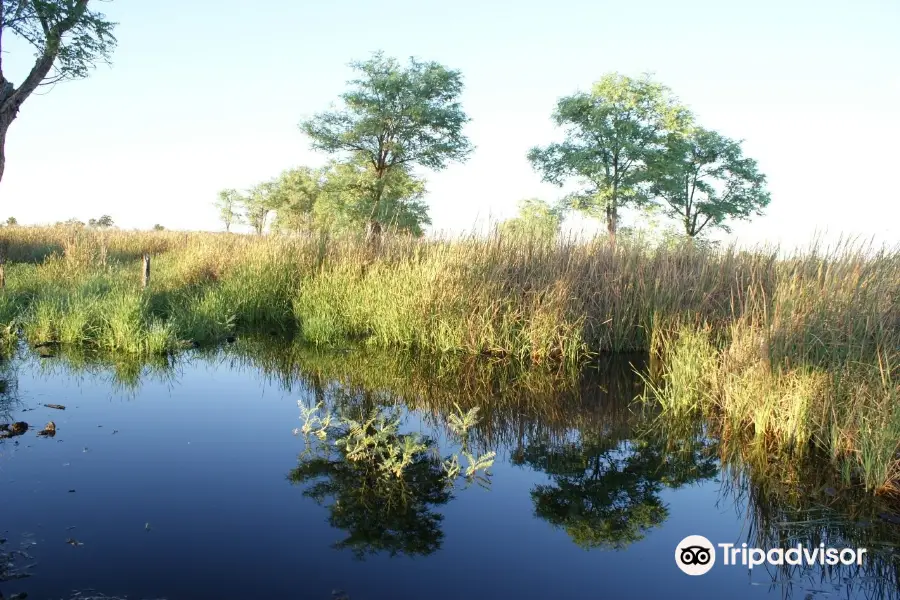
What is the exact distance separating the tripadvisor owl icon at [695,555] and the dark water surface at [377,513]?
6 centimetres

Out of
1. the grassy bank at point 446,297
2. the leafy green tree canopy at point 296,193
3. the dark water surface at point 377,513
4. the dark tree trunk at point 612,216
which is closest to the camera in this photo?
the dark water surface at point 377,513

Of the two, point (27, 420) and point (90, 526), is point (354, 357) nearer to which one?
point (27, 420)

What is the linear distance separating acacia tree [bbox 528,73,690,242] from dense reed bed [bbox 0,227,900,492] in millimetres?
22561

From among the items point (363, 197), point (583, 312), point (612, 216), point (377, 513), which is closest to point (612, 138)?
point (612, 216)

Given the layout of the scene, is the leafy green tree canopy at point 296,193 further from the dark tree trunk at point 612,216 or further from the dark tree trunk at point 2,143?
the dark tree trunk at point 2,143

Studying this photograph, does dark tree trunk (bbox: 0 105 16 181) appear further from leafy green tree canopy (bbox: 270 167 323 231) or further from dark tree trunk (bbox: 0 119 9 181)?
leafy green tree canopy (bbox: 270 167 323 231)

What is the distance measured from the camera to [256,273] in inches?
476

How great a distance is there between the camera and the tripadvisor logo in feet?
10.7

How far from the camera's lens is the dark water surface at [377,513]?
2.99m

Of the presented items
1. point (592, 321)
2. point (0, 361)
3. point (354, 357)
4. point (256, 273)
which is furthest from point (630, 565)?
point (256, 273)

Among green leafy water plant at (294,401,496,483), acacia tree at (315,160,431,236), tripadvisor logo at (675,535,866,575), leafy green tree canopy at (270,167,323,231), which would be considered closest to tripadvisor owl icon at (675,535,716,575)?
tripadvisor logo at (675,535,866,575)

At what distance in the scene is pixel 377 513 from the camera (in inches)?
145

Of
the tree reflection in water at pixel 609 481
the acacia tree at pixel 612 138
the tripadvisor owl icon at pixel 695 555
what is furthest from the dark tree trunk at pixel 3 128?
the acacia tree at pixel 612 138

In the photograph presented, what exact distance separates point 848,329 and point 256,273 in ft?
34.5
